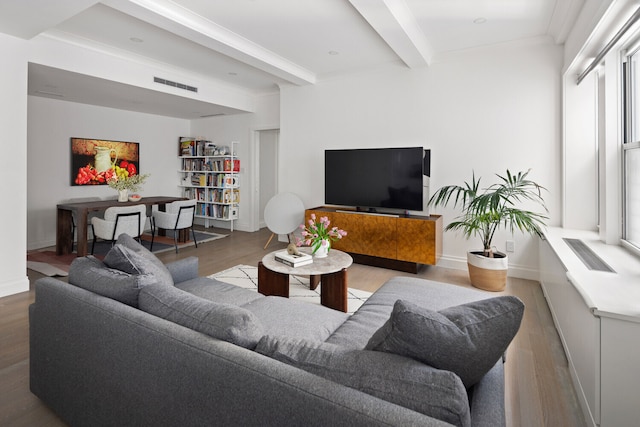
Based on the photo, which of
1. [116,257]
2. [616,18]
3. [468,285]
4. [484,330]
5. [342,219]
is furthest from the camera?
[342,219]

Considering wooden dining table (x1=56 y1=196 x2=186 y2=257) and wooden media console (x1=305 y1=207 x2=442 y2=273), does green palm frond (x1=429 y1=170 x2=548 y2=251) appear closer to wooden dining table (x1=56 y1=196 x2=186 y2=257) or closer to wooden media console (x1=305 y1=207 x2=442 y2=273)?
wooden media console (x1=305 y1=207 x2=442 y2=273)

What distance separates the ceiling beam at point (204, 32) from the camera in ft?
9.13

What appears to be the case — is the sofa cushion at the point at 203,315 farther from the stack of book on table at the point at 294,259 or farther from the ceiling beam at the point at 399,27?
the ceiling beam at the point at 399,27

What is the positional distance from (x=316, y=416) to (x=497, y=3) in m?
3.46

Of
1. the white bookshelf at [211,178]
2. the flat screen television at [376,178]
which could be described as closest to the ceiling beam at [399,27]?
the flat screen television at [376,178]

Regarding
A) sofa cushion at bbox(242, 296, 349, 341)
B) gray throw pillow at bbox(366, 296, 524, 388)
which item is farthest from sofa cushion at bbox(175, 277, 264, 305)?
gray throw pillow at bbox(366, 296, 524, 388)

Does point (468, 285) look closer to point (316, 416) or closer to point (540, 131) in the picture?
point (540, 131)

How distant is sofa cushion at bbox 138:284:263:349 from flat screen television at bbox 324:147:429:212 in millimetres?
3233

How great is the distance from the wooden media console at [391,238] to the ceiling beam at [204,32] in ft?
6.52

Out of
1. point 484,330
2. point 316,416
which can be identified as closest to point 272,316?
point 316,416

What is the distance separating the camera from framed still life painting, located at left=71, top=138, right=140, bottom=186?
18.3 feet

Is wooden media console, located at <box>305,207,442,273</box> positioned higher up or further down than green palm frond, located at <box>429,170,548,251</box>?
further down

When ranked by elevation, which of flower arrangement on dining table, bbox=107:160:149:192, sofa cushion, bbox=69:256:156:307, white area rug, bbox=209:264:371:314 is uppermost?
Result: flower arrangement on dining table, bbox=107:160:149:192

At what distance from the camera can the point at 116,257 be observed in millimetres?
1757
